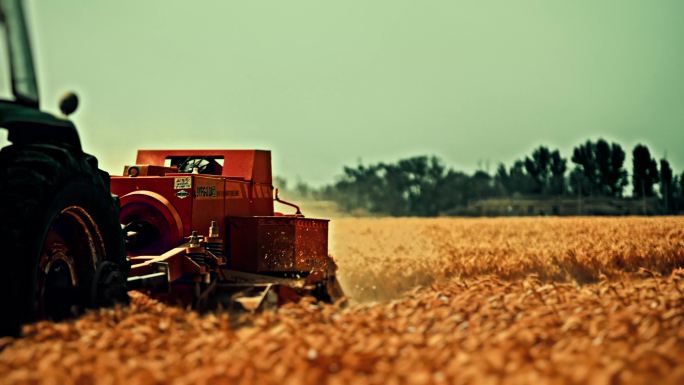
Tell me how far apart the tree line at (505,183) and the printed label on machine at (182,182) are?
192 ft

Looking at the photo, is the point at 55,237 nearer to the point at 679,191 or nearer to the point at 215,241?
the point at 215,241

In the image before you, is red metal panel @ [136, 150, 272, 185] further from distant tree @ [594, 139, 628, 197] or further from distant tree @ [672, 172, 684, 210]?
distant tree @ [594, 139, 628, 197]

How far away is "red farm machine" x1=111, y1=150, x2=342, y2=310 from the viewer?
731 centimetres

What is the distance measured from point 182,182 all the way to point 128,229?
0.76 meters

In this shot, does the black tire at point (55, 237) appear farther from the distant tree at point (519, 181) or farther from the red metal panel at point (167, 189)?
the distant tree at point (519, 181)

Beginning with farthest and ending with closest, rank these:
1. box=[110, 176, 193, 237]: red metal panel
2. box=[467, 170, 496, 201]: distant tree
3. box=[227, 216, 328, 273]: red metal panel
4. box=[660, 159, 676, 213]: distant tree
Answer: box=[467, 170, 496, 201]: distant tree, box=[660, 159, 676, 213]: distant tree, box=[227, 216, 328, 273]: red metal panel, box=[110, 176, 193, 237]: red metal panel

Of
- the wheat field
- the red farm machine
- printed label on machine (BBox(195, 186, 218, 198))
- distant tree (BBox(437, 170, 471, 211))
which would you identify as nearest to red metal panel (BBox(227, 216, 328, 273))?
the red farm machine

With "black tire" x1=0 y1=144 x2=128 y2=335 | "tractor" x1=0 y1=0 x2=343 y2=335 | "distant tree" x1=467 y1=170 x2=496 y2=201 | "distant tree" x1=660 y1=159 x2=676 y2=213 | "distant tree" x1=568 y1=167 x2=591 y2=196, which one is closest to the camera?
"black tire" x1=0 y1=144 x2=128 y2=335

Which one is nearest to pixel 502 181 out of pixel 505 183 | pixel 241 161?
pixel 505 183

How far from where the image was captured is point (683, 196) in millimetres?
66938

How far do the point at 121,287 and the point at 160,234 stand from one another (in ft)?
8.75

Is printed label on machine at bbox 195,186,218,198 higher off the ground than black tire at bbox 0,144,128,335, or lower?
higher

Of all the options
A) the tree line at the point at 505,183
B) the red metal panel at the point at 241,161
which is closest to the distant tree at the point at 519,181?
the tree line at the point at 505,183

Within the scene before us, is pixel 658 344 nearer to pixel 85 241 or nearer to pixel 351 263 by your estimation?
pixel 85 241
